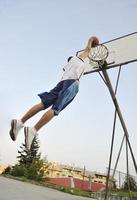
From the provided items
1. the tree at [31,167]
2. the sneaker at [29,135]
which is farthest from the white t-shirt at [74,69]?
the tree at [31,167]

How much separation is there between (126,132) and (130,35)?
260cm

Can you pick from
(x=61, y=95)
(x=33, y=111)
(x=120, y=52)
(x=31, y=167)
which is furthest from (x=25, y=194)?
(x=31, y=167)

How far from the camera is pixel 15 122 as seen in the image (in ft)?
15.4

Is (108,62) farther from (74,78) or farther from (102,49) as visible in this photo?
(74,78)

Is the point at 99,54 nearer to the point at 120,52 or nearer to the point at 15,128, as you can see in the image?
the point at 120,52

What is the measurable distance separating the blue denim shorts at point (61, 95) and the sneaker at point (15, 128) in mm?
537

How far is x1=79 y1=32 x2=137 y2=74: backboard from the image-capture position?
855 cm

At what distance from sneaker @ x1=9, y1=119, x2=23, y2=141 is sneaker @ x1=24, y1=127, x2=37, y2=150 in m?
0.10

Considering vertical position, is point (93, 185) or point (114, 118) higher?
point (93, 185)

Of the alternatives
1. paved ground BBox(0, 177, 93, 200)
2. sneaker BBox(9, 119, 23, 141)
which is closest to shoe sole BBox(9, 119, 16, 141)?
sneaker BBox(9, 119, 23, 141)

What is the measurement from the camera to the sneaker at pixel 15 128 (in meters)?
4.63

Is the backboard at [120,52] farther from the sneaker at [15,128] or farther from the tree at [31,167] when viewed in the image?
the tree at [31,167]

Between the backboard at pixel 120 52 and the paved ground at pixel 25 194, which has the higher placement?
the backboard at pixel 120 52

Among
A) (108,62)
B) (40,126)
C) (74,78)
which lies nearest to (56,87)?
(74,78)
